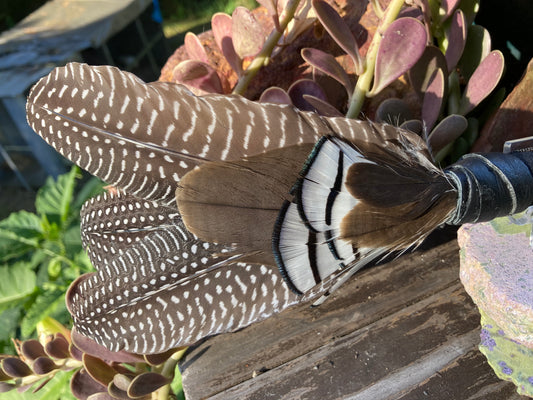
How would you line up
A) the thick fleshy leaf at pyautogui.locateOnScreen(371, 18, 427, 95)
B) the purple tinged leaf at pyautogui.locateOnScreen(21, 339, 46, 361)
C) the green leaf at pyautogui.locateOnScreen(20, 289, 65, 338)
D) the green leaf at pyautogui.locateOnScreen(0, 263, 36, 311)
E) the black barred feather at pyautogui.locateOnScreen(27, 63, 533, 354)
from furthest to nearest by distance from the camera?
the green leaf at pyautogui.locateOnScreen(0, 263, 36, 311)
the green leaf at pyautogui.locateOnScreen(20, 289, 65, 338)
the purple tinged leaf at pyautogui.locateOnScreen(21, 339, 46, 361)
the thick fleshy leaf at pyautogui.locateOnScreen(371, 18, 427, 95)
the black barred feather at pyautogui.locateOnScreen(27, 63, 533, 354)

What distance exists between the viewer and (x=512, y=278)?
49 cm

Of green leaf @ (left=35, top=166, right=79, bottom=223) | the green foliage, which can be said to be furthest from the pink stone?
green leaf @ (left=35, top=166, right=79, bottom=223)

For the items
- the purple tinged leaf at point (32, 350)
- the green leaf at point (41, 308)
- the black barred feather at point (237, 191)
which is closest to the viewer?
the black barred feather at point (237, 191)

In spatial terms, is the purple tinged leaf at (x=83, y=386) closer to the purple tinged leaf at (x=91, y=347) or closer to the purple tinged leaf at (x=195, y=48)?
the purple tinged leaf at (x=91, y=347)

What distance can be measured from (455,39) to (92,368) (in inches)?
25.1

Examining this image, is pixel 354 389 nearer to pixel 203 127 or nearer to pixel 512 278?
pixel 512 278

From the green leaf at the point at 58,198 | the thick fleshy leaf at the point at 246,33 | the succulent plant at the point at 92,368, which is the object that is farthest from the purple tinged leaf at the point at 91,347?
the green leaf at the point at 58,198

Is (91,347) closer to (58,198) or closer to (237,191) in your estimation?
(237,191)

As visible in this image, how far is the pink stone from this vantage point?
18.7 inches

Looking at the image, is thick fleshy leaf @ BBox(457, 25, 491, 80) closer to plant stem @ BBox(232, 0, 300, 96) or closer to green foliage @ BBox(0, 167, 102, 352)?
plant stem @ BBox(232, 0, 300, 96)

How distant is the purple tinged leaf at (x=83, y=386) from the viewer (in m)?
0.66

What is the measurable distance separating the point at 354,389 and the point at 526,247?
0.83ft

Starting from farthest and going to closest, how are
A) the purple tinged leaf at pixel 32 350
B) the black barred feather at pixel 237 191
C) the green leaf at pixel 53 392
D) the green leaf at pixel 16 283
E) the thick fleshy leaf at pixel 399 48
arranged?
the green leaf at pixel 16 283 < the green leaf at pixel 53 392 < the purple tinged leaf at pixel 32 350 < the thick fleshy leaf at pixel 399 48 < the black barred feather at pixel 237 191

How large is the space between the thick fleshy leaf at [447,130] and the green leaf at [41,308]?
0.88 meters
